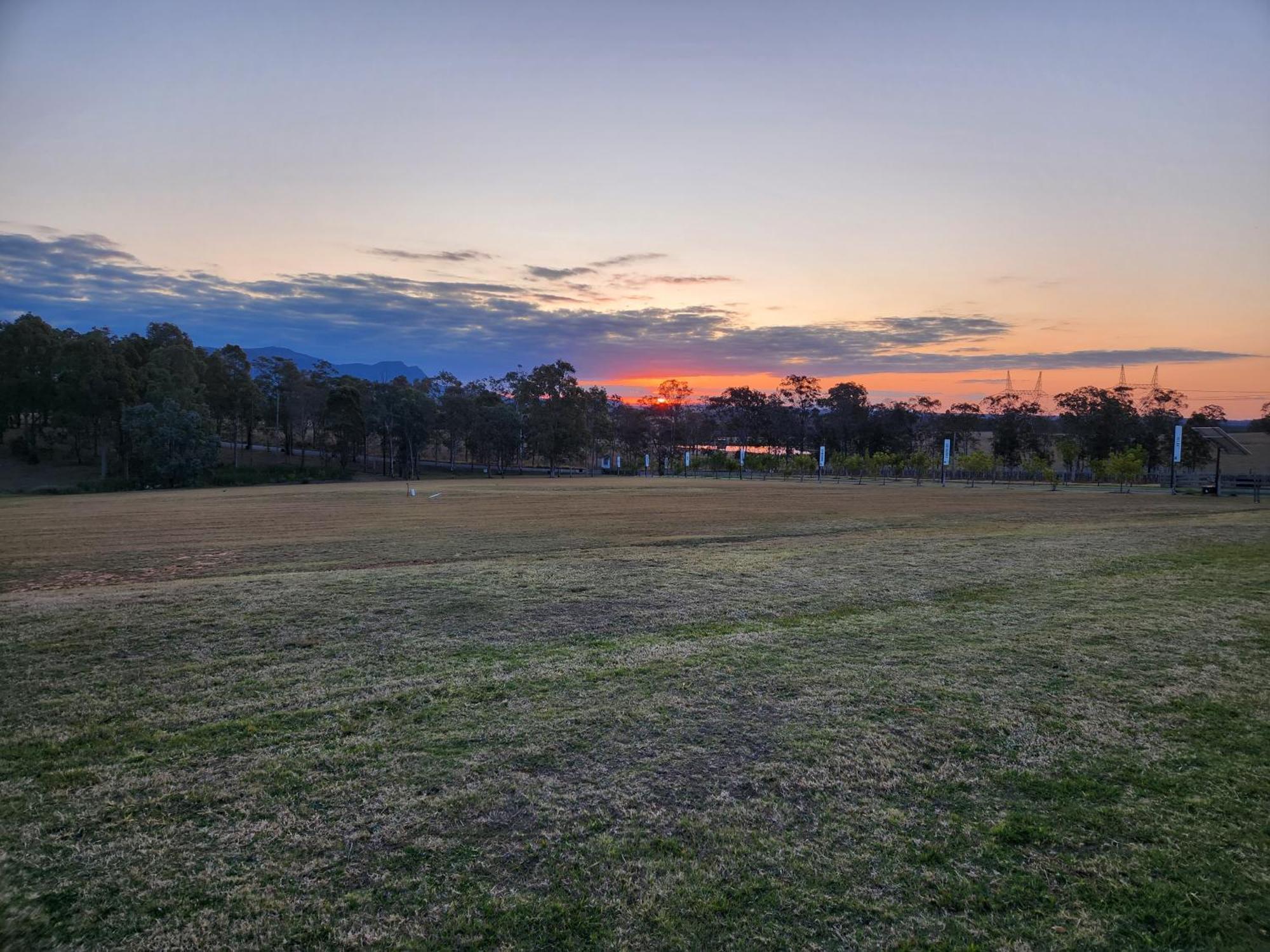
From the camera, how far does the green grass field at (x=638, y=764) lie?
280 cm

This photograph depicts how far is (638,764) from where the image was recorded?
4.08m

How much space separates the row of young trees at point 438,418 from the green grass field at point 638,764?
54.5 meters

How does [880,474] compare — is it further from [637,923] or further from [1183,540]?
[637,923]

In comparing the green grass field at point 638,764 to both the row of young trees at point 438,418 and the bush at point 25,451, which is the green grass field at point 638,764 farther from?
the bush at point 25,451

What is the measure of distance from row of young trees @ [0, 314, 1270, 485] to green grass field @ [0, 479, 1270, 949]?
54538 mm

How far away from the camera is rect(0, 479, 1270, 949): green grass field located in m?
2.80

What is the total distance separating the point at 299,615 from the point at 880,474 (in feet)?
213

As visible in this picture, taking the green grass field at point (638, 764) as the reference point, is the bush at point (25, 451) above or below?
above

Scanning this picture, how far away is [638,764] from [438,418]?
82.7 metres

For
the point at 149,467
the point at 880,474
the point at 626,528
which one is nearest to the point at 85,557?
the point at 626,528

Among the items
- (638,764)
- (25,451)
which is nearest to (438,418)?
(25,451)

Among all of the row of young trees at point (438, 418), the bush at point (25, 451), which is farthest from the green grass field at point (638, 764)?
the bush at point (25, 451)

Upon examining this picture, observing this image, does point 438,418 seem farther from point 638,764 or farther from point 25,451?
point 638,764

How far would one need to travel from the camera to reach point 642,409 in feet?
332
